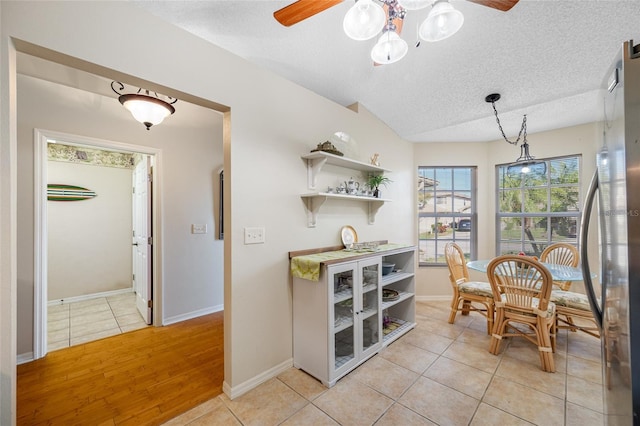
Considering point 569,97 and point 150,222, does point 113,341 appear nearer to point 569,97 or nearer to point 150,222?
point 150,222

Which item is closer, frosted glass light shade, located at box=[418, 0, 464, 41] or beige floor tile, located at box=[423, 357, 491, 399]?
frosted glass light shade, located at box=[418, 0, 464, 41]

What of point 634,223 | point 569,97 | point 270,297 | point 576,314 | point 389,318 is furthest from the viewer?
point 389,318

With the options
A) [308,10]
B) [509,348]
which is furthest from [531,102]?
[308,10]

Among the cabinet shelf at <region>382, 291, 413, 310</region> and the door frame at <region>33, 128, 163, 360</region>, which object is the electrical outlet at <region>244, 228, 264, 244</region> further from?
the door frame at <region>33, 128, 163, 360</region>

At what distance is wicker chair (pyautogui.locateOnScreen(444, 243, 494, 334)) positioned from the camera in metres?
2.70

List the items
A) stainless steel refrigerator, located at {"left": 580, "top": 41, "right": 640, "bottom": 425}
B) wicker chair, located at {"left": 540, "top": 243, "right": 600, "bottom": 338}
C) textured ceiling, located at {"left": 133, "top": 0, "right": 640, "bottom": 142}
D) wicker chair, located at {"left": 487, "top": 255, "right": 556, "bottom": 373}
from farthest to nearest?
wicker chair, located at {"left": 540, "top": 243, "right": 600, "bottom": 338}, wicker chair, located at {"left": 487, "top": 255, "right": 556, "bottom": 373}, textured ceiling, located at {"left": 133, "top": 0, "right": 640, "bottom": 142}, stainless steel refrigerator, located at {"left": 580, "top": 41, "right": 640, "bottom": 425}

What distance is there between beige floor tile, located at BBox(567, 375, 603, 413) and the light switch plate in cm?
377

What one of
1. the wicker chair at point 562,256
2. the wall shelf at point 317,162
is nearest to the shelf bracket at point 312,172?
the wall shelf at point 317,162

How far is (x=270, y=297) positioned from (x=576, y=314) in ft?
9.16

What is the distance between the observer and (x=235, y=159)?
5.89ft

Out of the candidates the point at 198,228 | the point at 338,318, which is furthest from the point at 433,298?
the point at 198,228

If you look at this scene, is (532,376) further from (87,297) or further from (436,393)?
(87,297)

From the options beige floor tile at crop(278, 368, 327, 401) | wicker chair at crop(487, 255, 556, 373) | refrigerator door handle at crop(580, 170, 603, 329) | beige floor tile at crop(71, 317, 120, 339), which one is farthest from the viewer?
beige floor tile at crop(71, 317, 120, 339)

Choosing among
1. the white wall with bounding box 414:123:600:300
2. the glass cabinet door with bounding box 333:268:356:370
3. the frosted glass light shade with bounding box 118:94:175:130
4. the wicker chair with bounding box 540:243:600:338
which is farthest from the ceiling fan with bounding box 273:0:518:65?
the white wall with bounding box 414:123:600:300
